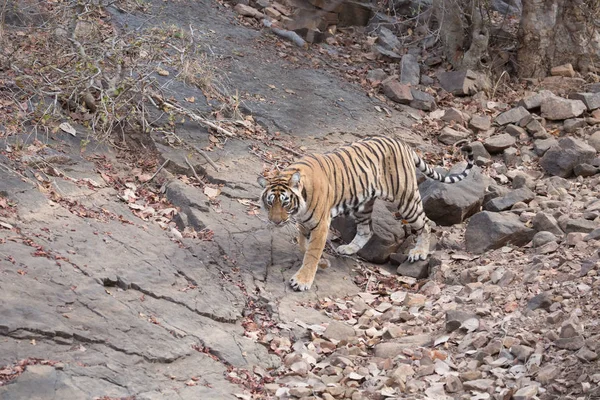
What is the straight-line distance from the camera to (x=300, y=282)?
729 centimetres

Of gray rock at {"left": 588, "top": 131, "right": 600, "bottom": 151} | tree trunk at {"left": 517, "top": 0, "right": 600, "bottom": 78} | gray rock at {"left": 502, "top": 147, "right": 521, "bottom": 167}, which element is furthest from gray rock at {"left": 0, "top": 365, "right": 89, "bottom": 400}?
tree trunk at {"left": 517, "top": 0, "right": 600, "bottom": 78}

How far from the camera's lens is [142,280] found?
6434 mm

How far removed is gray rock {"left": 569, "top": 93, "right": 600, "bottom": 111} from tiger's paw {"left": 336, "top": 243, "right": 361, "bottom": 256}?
4.93 meters

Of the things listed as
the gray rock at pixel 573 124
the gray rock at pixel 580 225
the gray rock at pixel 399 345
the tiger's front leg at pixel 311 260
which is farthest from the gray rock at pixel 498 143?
the gray rock at pixel 399 345

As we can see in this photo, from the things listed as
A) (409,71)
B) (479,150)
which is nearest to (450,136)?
(479,150)

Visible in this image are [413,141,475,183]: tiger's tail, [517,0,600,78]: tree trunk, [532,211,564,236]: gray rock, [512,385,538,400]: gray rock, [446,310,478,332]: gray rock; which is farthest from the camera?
[517,0,600,78]: tree trunk

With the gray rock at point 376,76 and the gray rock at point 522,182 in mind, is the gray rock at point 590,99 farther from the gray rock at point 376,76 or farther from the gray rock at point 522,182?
the gray rock at point 376,76

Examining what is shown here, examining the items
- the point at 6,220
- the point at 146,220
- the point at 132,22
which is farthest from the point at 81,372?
the point at 132,22

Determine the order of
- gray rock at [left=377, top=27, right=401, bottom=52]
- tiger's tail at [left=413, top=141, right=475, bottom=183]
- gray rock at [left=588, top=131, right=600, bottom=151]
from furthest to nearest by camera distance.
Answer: gray rock at [left=377, top=27, right=401, bottom=52], gray rock at [left=588, top=131, right=600, bottom=151], tiger's tail at [left=413, top=141, right=475, bottom=183]

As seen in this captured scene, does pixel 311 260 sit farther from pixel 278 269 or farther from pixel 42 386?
pixel 42 386

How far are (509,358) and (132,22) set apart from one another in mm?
7357

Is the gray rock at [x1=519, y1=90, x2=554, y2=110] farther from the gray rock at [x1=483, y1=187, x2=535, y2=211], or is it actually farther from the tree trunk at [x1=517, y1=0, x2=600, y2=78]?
the gray rock at [x1=483, y1=187, x2=535, y2=211]

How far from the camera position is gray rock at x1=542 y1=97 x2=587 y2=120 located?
36.8 feet

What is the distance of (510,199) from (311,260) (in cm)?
277
